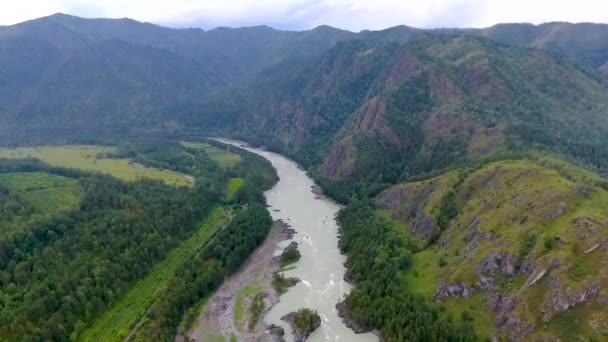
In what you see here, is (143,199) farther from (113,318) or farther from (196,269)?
(113,318)

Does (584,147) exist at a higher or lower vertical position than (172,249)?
higher

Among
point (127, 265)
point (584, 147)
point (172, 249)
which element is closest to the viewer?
point (127, 265)

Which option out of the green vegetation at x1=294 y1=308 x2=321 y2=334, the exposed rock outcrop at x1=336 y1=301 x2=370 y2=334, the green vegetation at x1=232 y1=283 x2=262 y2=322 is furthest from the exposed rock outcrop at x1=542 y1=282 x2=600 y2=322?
the green vegetation at x1=232 y1=283 x2=262 y2=322

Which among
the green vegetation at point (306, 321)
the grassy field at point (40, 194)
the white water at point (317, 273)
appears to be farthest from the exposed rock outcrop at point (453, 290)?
the grassy field at point (40, 194)

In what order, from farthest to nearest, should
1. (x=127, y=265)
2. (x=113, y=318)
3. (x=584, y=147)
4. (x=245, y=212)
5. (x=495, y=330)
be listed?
(x=584, y=147), (x=245, y=212), (x=127, y=265), (x=113, y=318), (x=495, y=330)

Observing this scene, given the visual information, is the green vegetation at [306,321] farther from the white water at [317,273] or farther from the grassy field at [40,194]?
the grassy field at [40,194]

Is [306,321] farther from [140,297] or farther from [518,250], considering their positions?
[518,250]

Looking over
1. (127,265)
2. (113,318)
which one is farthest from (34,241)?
(113,318)
